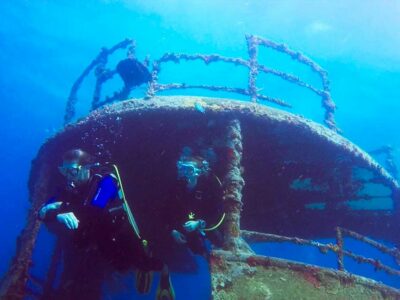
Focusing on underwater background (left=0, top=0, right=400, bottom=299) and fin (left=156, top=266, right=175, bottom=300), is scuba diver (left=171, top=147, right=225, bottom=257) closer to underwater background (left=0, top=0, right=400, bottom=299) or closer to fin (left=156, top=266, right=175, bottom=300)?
fin (left=156, top=266, right=175, bottom=300)

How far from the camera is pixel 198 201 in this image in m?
4.80

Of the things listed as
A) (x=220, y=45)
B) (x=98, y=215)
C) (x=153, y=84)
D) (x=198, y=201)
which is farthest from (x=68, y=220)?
(x=220, y=45)

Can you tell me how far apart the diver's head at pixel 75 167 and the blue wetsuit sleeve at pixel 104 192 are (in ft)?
1.19

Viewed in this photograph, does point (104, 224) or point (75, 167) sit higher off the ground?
point (75, 167)

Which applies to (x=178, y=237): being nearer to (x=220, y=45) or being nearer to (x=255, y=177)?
(x=255, y=177)

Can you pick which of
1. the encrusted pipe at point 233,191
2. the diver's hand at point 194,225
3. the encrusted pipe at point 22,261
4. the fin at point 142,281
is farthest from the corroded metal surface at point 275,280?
the encrusted pipe at point 22,261

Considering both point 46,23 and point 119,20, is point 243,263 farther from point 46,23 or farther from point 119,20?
point 119,20

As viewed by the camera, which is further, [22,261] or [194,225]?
[22,261]

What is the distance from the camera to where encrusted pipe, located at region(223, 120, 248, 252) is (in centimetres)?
381

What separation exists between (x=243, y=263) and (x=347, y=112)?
40.9m

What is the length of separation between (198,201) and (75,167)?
185 centimetres

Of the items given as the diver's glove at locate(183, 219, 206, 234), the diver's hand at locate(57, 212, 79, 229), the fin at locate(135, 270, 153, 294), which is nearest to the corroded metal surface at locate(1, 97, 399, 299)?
the diver's glove at locate(183, 219, 206, 234)

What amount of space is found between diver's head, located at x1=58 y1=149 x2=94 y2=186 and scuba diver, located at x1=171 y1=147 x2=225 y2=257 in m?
1.46

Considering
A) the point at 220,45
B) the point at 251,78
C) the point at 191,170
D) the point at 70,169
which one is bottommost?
the point at 70,169
